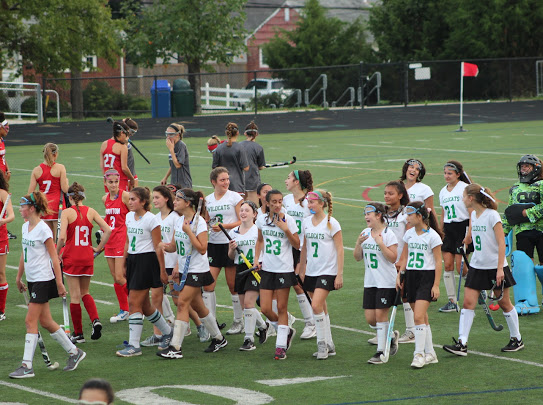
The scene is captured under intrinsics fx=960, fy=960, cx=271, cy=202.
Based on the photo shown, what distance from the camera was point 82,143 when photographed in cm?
3838

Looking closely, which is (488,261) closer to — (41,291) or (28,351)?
(41,291)

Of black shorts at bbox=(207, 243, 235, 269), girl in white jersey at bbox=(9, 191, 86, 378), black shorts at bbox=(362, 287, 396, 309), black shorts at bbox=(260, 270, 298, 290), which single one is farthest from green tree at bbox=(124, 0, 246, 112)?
black shorts at bbox=(362, 287, 396, 309)

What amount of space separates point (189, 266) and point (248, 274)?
81 cm

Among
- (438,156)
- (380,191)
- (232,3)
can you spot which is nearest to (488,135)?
(438,156)

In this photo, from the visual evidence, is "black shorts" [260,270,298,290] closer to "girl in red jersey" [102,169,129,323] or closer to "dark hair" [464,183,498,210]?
"dark hair" [464,183,498,210]

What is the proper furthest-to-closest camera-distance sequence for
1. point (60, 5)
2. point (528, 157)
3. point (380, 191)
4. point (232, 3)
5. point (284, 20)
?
point (284, 20), point (232, 3), point (60, 5), point (380, 191), point (528, 157)

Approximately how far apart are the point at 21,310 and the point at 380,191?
39.6 ft

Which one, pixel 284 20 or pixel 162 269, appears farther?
pixel 284 20

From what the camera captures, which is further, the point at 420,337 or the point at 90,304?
the point at 90,304

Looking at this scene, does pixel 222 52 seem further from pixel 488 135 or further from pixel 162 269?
pixel 162 269

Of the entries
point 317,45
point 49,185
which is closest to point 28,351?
point 49,185

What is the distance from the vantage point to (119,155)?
15.7 m

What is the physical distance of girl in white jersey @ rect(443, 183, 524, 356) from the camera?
10531mm

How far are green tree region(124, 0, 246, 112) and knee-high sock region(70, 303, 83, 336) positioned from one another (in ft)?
133
